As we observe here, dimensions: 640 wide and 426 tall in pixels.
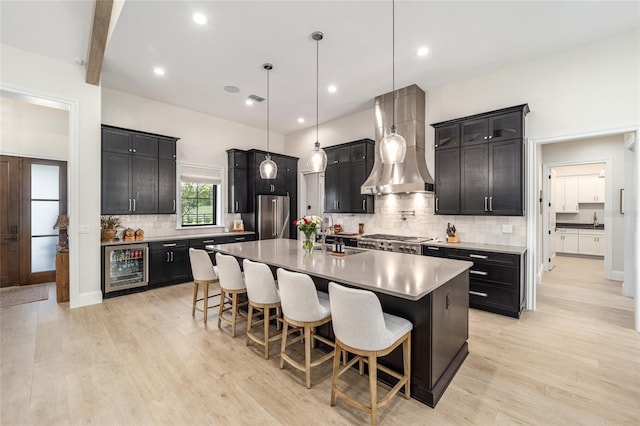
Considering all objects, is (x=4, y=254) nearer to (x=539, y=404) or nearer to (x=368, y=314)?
(x=368, y=314)

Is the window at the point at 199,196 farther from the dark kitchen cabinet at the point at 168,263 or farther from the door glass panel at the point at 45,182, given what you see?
the door glass panel at the point at 45,182

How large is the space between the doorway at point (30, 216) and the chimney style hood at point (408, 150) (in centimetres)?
579

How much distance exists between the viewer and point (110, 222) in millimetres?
4734

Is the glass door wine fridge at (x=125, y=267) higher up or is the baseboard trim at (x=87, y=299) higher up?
the glass door wine fridge at (x=125, y=267)

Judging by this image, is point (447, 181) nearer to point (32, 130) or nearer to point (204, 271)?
point (204, 271)

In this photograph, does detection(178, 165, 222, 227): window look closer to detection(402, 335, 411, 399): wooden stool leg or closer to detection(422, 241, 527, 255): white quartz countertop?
detection(422, 241, 527, 255): white quartz countertop

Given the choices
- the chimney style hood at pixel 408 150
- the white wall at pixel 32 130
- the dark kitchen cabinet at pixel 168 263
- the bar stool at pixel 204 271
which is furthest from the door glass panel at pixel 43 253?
the chimney style hood at pixel 408 150

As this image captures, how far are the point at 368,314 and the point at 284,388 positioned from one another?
107 cm

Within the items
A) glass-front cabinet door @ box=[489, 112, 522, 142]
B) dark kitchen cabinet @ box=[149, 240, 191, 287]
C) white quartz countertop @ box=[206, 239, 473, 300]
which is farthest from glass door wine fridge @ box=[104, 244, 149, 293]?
glass-front cabinet door @ box=[489, 112, 522, 142]

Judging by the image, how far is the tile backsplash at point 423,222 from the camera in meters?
4.15

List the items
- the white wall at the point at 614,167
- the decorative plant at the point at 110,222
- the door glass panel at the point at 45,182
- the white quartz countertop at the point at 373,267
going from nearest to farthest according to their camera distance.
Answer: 1. the white quartz countertop at the point at 373,267
2. the decorative plant at the point at 110,222
3. the door glass panel at the point at 45,182
4. the white wall at the point at 614,167

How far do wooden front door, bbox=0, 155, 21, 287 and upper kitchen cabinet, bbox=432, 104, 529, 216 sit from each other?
7369 millimetres

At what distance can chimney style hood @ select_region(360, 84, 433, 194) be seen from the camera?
A: 4604mm

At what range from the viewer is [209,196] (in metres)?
6.31
